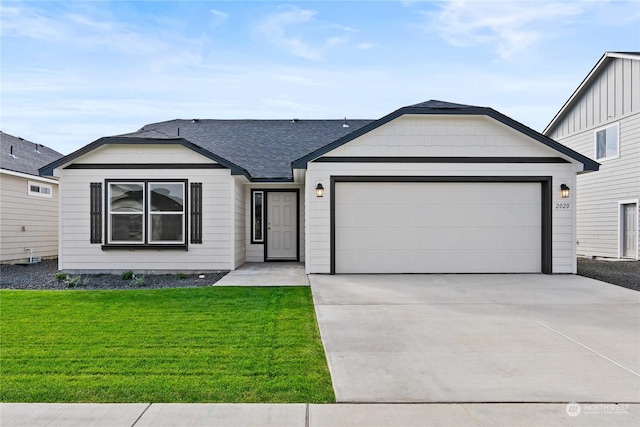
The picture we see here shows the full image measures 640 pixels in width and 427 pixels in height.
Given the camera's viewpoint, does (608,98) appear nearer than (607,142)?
Yes

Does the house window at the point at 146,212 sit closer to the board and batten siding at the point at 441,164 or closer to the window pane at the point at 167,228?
the window pane at the point at 167,228

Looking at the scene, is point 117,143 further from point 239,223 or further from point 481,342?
point 481,342

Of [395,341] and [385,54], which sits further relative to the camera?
[385,54]

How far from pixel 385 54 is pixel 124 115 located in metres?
13.9

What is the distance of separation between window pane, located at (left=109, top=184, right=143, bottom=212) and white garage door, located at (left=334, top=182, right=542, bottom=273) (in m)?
4.84

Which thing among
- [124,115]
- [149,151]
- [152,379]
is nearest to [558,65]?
[149,151]

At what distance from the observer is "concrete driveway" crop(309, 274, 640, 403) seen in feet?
10.4

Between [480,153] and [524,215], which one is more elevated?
[480,153]

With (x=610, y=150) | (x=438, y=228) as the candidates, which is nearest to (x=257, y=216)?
(x=438, y=228)

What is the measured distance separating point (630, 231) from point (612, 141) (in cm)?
303

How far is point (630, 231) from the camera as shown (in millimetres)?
12508

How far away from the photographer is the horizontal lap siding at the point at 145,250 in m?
9.66

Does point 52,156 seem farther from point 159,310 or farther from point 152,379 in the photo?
point 152,379

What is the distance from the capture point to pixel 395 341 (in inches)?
172
